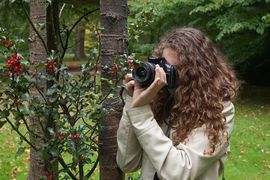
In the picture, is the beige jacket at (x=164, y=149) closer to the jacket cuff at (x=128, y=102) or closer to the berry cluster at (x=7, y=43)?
the jacket cuff at (x=128, y=102)

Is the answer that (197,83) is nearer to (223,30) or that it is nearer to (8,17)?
(8,17)

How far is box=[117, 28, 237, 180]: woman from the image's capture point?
196cm

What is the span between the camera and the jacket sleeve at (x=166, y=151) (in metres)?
1.95

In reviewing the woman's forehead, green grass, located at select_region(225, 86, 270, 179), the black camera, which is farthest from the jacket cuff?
green grass, located at select_region(225, 86, 270, 179)

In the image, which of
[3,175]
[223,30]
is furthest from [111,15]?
[223,30]

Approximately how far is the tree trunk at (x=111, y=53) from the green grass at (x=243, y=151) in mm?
3040

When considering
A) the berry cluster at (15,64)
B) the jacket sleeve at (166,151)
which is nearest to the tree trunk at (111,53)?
the jacket sleeve at (166,151)

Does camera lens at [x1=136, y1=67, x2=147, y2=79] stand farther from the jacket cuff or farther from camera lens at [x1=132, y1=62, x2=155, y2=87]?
the jacket cuff

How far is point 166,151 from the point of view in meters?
1.94

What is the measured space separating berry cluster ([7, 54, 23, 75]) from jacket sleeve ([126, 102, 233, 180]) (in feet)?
1.66

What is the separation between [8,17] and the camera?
9.24 meters

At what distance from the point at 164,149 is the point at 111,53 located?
0.58 meters

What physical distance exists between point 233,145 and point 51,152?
595 centimetres

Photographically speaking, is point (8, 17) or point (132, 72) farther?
point (8, 17)
